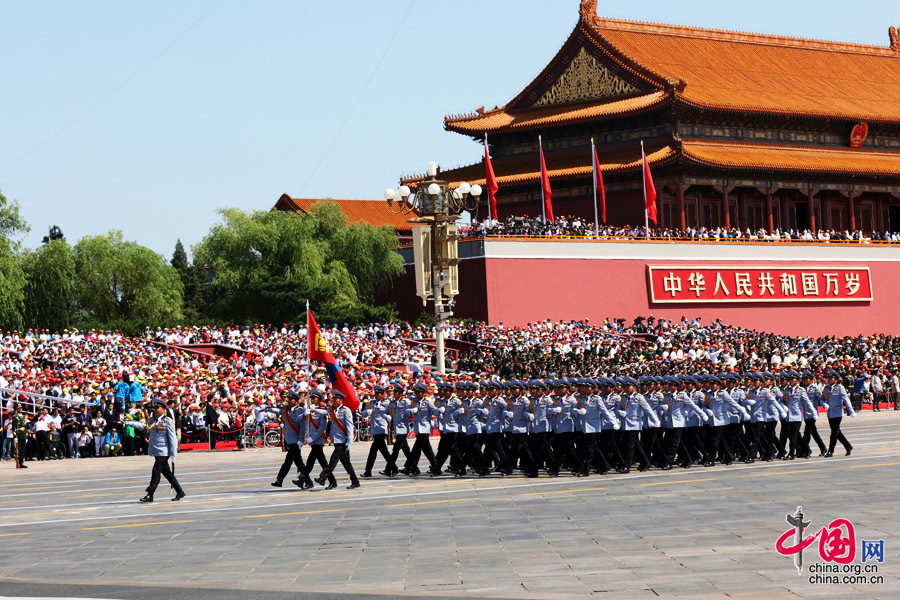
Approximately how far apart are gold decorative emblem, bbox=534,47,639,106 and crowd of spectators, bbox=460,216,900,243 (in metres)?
5.76

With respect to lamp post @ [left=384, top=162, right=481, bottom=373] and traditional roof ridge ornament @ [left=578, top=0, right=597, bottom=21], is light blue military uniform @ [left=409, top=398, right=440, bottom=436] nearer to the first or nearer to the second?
lamp post @ [left=384, top=162, right=481, bottom=373]

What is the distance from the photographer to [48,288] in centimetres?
4516

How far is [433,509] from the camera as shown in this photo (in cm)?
1638

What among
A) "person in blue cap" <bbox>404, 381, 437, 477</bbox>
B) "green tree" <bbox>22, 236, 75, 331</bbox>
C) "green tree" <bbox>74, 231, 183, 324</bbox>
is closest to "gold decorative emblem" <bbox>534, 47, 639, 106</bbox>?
"green tree" <bbox>74, 231, 183, 324</bbox>

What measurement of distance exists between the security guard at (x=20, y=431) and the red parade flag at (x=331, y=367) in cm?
620

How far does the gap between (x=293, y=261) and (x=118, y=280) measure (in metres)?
10.9

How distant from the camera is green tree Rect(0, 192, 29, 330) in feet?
134

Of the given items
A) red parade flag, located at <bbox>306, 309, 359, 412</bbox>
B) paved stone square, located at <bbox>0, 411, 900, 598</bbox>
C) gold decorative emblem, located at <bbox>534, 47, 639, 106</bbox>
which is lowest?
paved stone square, located at <bbox>0, 411, 900, 598</bbox>

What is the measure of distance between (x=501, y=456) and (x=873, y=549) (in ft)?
33.7

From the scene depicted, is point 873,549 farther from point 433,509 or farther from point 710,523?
point 433,509

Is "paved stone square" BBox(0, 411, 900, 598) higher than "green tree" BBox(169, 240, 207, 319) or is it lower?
lower

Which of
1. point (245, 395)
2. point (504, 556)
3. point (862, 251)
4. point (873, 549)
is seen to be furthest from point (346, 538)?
point (862, 251)

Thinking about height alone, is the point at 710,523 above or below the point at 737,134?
below

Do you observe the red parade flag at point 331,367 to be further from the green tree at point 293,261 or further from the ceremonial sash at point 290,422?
the green tree at point 293,261
